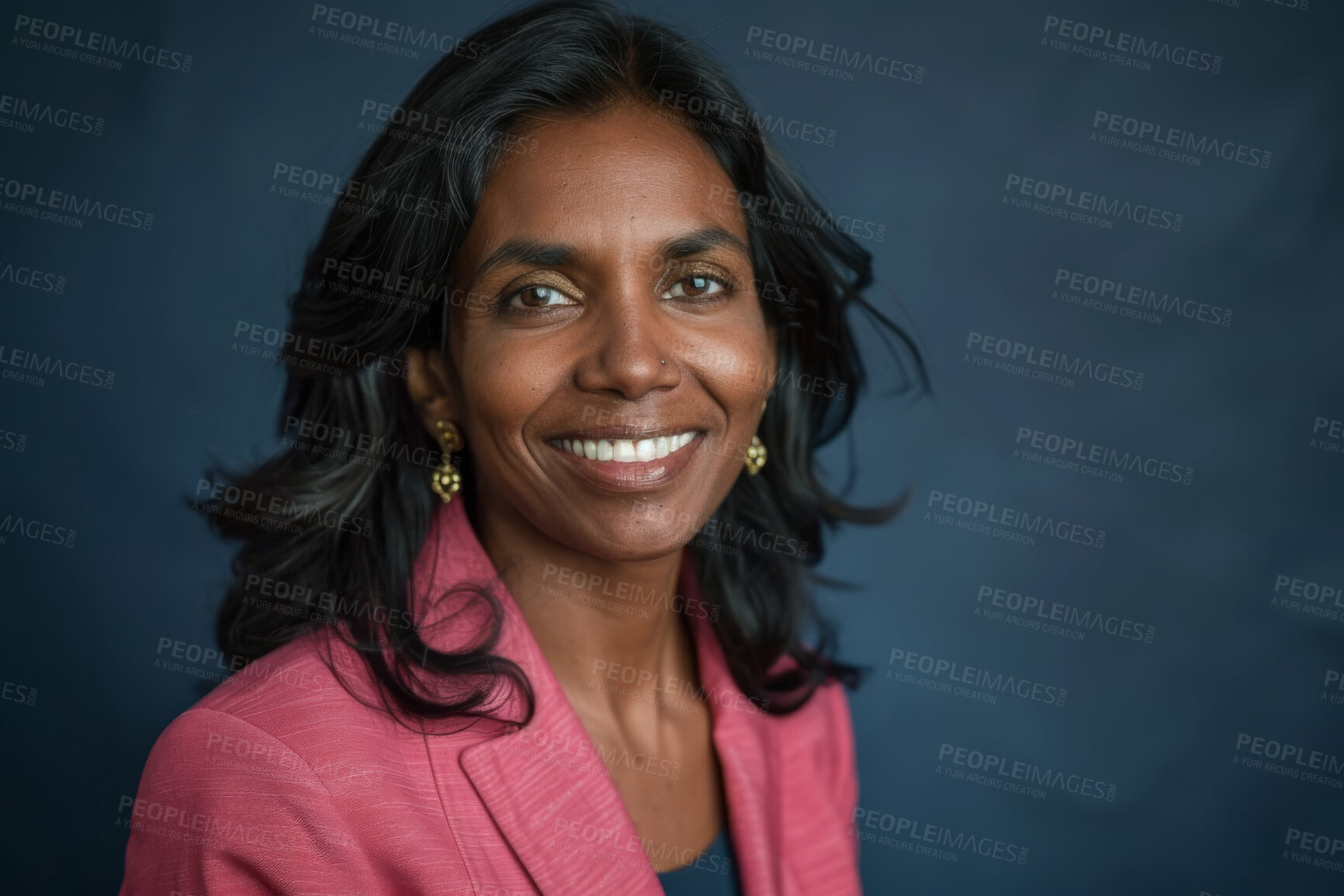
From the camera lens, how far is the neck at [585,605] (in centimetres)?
258

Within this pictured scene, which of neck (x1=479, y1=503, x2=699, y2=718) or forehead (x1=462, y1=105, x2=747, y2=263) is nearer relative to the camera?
forehead (x1=462, y1=105, x2=747, y2=263)

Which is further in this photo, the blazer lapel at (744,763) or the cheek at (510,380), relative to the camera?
the blazer lapel at (744,763)

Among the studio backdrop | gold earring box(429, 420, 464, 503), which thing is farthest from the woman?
the studio backdrop

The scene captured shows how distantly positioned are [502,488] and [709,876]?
1146 mm

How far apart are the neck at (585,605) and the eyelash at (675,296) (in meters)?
0.51

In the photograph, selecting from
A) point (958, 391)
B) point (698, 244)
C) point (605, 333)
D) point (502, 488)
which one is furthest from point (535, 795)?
point (958, 391)

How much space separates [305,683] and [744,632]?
1408 mm

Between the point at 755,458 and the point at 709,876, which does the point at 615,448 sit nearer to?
the point at 755,458

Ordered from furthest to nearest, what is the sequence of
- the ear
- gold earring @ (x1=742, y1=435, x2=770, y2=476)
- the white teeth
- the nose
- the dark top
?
1. gold earring @ (x1=742, y1=435, x2=770, y2=476)
2. the dark top
3. the ear
4. the white teeth
5. the nose

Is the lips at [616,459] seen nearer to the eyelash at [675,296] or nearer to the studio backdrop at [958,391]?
the eyelash at [675,296]

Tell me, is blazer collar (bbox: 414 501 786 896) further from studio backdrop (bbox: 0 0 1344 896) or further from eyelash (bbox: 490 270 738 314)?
studio backdrop (bbox: 0 0 1344 896)

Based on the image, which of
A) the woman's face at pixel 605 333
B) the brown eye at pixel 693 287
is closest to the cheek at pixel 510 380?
the woman's face at pixel 605 333

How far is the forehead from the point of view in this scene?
7.36ft

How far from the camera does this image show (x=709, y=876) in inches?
110
